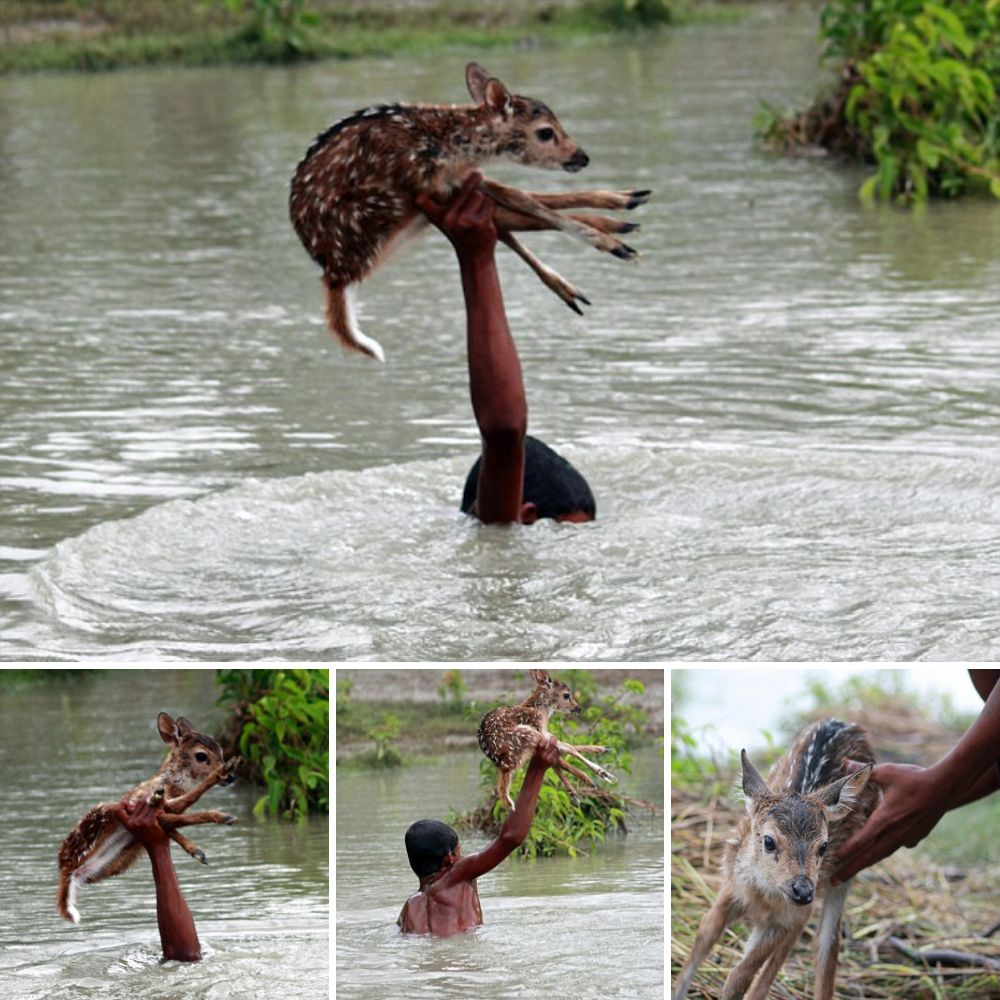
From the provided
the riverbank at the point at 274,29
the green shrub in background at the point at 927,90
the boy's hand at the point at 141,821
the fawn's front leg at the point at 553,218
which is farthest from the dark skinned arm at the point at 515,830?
the riverbank at the point at 274,29

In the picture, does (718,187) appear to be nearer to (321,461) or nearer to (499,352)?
(321,461)

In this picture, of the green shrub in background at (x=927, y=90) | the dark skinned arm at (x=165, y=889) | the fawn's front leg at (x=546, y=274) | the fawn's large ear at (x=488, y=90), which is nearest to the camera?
the dark skinned arm at (x=165, y=889)

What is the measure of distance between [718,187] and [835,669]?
12.3m

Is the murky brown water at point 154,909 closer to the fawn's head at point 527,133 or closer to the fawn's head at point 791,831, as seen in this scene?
the fawn's head at point 791,831

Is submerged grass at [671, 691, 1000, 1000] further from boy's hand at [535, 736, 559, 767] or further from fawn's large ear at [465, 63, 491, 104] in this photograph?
fawn's large ear at [465, 63, 491, 104]

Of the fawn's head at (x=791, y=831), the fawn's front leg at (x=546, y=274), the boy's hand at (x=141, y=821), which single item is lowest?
the boy's hand at (x=141, y=821)

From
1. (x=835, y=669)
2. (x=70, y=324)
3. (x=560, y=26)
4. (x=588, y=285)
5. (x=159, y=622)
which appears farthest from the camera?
(x=560, y=26)

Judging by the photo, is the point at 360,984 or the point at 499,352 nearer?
the point at 360,984

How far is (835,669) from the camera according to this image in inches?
124

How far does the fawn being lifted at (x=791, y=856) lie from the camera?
3096mm

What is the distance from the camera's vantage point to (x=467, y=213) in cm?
569

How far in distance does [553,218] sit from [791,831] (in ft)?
9.42

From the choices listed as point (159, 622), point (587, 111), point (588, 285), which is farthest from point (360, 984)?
point (587, 111)

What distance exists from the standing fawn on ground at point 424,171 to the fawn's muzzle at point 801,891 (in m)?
2.74
